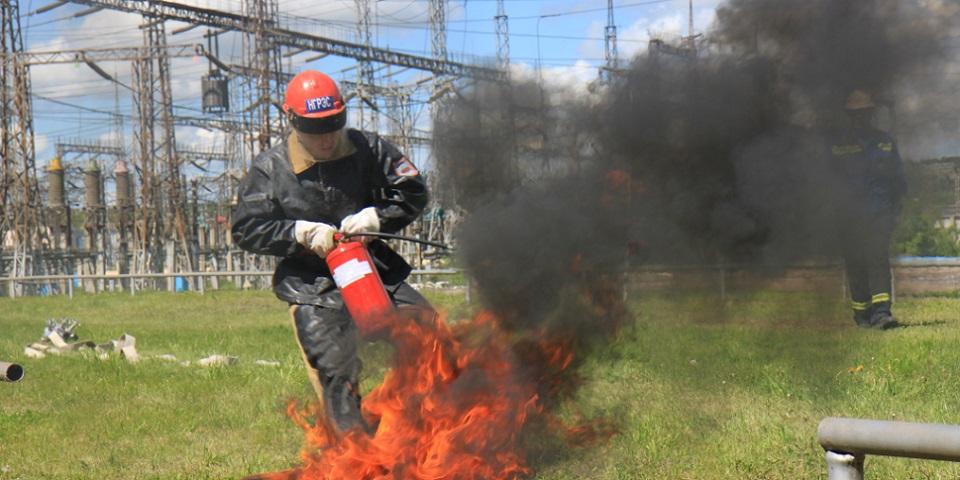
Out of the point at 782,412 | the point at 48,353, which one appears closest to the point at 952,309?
the point at 782,412

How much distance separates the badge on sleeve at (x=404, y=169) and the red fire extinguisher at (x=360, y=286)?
646 millimetres

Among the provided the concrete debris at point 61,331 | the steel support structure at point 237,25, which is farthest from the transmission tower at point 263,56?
the concrete debris at point 61,331

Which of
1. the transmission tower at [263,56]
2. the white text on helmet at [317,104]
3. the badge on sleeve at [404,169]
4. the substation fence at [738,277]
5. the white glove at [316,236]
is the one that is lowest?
the substation fence at [738,277]

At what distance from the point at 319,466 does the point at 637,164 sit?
2354 mm

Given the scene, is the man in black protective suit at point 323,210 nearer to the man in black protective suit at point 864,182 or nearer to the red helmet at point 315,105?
the red helmet at point 315,105

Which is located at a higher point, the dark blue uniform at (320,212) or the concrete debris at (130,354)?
the dark blue uniform at (320,212)

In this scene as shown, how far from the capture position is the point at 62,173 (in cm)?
4197

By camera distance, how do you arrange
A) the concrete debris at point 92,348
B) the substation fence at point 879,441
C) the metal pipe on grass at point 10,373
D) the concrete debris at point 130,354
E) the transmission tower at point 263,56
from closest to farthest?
the substation fence at point 879,441 < the metal pipe on grass at point 10,373 < the concrete debris at point 92,348 < the concrete debris at point 130,354 < the transmission tower at point 263,56

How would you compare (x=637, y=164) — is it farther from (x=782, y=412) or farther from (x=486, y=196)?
(x=782, y=412)

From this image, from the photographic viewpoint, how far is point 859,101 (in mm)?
4906

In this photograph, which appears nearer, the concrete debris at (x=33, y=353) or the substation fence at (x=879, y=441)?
the substation fence at (x=879, y=441)

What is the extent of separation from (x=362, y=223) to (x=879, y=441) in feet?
10.4

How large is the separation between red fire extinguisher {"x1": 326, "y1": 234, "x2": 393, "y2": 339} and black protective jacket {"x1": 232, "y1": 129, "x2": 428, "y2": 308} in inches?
14.2

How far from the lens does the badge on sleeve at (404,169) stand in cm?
554
